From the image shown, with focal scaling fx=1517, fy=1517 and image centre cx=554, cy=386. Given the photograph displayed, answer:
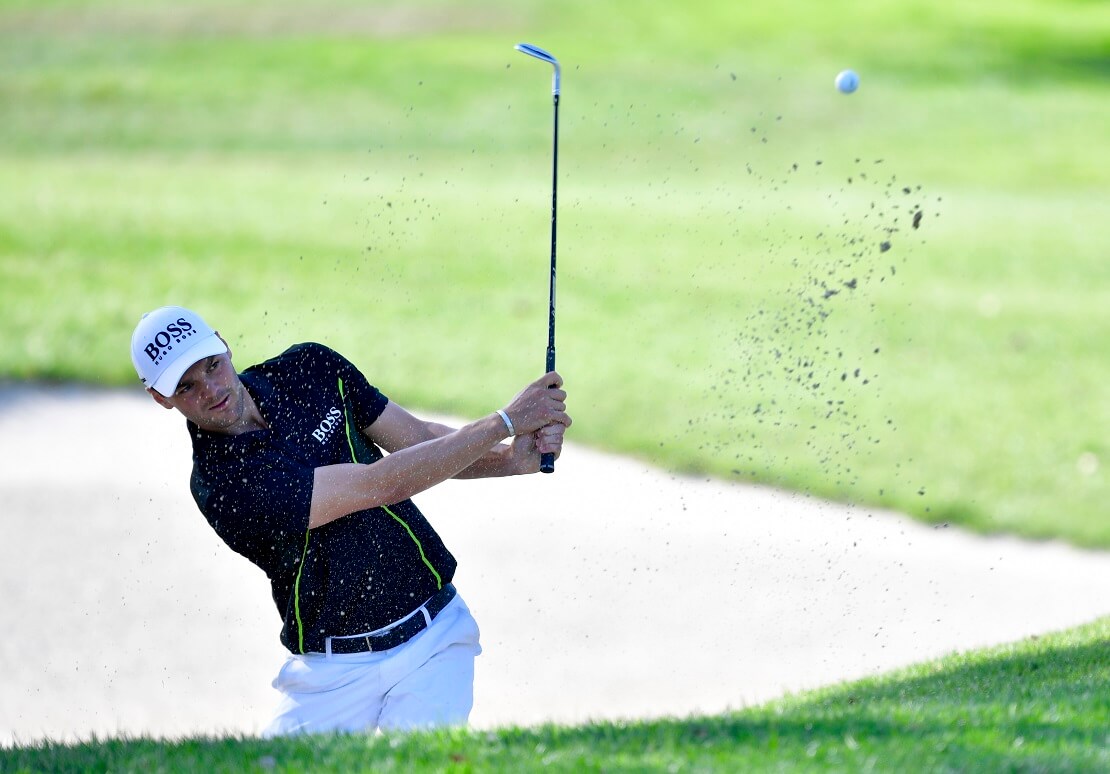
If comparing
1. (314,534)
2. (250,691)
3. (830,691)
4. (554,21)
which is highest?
(554,21)

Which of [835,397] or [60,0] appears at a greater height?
[60,0]

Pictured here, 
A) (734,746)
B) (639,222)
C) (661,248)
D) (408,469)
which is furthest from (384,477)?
(639,222)

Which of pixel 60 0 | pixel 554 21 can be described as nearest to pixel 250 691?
pixel 554 21

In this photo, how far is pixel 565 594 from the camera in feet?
25.3

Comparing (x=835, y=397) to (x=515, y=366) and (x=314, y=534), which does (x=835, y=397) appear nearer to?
(x=515, y=366)

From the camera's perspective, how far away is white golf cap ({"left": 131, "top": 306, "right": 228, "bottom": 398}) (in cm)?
424

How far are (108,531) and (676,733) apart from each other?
5.30 meters

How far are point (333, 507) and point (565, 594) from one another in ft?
11.8

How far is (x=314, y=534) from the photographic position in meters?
4.46

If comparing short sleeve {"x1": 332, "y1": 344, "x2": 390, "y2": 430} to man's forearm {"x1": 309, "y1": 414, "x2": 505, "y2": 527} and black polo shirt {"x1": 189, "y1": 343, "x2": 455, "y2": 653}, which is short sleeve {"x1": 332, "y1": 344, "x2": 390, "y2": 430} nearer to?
black polo shirt {"x1": 189, "y1": 343, "x2": 455, "y2": 653}

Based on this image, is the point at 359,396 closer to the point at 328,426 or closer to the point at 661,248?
the point at 328,426

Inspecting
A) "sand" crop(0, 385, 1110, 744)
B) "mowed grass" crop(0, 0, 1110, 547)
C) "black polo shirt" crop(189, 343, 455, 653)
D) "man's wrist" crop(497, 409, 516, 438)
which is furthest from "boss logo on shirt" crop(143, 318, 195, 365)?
"mowed grass" crop(0, 0, 1110, 547)

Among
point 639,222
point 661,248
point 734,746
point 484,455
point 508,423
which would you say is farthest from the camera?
point 639,222

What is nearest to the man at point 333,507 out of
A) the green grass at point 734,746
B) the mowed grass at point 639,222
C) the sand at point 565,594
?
the green grass at point 734,746
